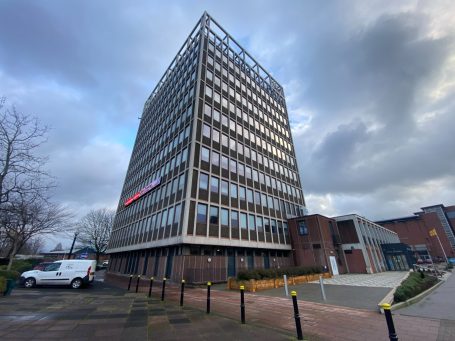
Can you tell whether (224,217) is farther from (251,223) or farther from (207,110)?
(207,110)

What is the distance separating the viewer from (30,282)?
16031 millimetres

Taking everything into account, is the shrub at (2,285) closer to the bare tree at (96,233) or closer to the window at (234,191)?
the window at (234,191)

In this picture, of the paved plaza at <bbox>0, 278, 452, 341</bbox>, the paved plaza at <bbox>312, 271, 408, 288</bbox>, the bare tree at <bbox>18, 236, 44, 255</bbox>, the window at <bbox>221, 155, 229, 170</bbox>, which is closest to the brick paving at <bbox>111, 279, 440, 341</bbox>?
the paved plaza at <bbox>0, 278, 452, 341</bbox>

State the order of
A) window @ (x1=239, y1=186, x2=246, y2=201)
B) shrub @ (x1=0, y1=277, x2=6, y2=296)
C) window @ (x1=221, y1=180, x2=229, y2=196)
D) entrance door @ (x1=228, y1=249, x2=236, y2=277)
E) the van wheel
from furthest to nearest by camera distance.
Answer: window @ (x1=239, y1=186, x2=246, y2=201), window @ (x1=221, y1=180, x2=229, y2=196), entrance door @ (x1=228, y1=249, x2=236, y2=277), the van wheel, shrub @ (x1=0, y1=277, x2=6, y2=296)

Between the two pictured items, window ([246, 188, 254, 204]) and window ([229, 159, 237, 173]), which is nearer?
window ([229, 159, 237, 173])

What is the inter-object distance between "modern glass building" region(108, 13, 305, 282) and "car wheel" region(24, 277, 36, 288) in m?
10.0

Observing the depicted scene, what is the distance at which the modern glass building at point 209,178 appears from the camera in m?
22.1

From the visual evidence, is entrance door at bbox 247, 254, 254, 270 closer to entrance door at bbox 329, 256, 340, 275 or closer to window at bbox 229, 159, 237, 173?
window at bbox 229, 159, 237, 173

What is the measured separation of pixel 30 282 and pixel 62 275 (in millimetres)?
2146

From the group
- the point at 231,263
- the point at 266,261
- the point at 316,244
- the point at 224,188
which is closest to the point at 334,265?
the point at 316,244

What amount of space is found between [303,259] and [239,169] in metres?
15.6

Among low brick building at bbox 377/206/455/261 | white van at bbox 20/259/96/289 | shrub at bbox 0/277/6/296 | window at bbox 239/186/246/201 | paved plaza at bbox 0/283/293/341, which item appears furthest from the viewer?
low brick building at bbox 377/206/455/261

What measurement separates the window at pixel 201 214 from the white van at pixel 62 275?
31.8ft

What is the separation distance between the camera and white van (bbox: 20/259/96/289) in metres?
16.1
